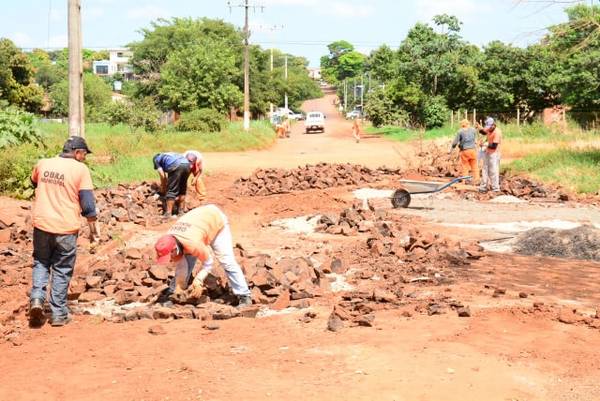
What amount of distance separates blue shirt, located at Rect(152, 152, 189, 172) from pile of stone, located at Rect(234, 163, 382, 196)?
4.46m

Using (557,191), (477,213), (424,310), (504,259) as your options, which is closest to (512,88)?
(557,191)

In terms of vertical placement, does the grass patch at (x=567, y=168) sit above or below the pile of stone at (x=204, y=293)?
above

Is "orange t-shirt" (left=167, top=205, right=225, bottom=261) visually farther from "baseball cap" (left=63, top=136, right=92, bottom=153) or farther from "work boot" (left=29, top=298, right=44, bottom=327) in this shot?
"work boot" (left=29, top=298, right=44, bottom=327)

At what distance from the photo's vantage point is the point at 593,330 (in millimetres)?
6332

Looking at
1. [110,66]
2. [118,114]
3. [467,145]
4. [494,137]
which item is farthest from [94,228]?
[110,66]

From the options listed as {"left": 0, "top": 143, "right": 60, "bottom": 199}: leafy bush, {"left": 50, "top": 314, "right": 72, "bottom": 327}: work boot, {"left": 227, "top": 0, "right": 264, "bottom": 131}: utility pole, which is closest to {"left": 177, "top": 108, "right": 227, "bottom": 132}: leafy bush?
{"left": 227, "top": 0, "right": 264, "bottom": 131}: utility pole

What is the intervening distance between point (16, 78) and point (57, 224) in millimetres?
46426

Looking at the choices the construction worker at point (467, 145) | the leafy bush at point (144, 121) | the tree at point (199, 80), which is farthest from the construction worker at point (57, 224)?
the tree at point (199, 80)

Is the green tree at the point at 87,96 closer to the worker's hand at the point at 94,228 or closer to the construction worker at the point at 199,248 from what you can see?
the worker's hand at the point at 94,228

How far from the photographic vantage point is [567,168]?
61.7ft

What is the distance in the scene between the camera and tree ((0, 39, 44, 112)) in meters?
46.4

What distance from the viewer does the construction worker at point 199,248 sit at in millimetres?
6594

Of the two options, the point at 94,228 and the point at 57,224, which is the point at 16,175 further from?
the point at 57,224

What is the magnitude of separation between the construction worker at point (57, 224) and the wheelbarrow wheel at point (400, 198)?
870 cm
